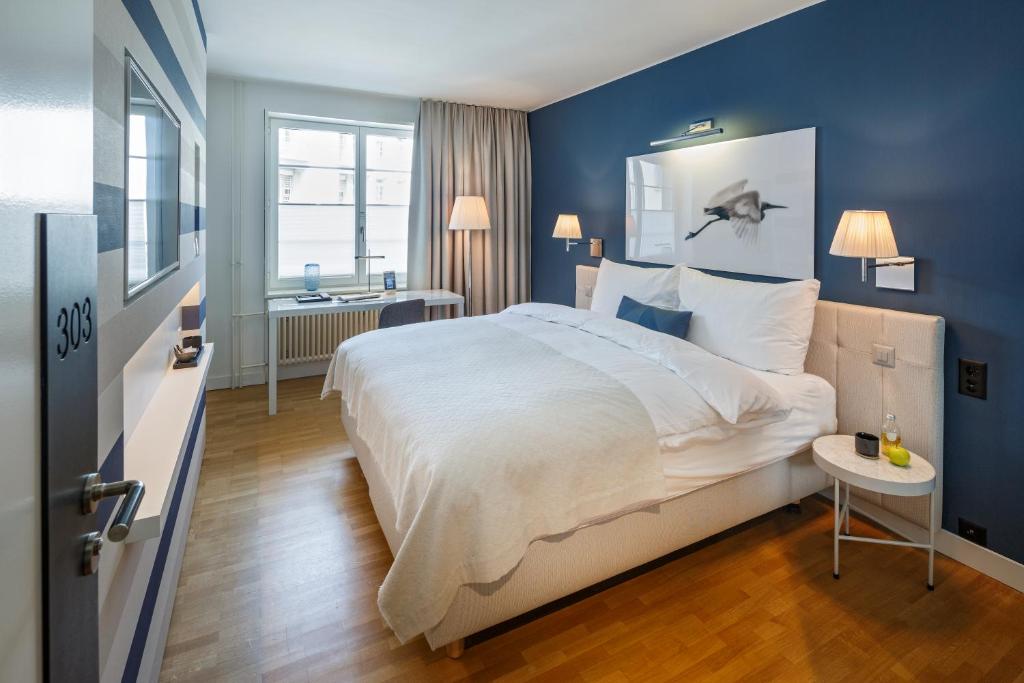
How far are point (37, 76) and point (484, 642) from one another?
1.86 m

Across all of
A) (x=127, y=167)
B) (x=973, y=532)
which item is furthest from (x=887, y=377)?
(x=127, y=167)

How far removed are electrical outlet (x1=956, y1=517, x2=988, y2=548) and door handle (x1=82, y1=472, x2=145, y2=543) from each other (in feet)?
9.65

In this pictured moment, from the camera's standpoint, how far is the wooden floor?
1.71 m

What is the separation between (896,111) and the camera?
2.42m

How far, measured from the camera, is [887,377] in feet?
7.91

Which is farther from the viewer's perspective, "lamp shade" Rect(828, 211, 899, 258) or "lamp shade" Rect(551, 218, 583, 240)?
"lamp shade" Rect(551, 218, 583, 240)

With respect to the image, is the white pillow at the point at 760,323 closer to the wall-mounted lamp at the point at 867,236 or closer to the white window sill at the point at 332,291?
the wall-mounted lamp at the point at 867,236

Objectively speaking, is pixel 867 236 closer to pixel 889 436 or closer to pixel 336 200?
pixel 889 436

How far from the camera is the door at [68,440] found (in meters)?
0.67

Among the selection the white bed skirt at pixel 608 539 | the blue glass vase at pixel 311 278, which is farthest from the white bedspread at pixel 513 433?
the blue glass vase at pixel 311 278

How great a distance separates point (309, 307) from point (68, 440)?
3668 mm

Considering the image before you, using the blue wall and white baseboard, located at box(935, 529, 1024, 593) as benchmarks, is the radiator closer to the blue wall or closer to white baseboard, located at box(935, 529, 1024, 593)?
the blue wall

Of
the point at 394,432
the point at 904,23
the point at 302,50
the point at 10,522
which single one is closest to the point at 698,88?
the point at 904,23

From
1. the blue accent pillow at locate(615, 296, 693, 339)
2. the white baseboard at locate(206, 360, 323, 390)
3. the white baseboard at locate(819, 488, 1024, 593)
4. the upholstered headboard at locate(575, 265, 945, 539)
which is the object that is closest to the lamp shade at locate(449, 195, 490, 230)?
the white baseboard at locate(206, 360, 323, 390)
